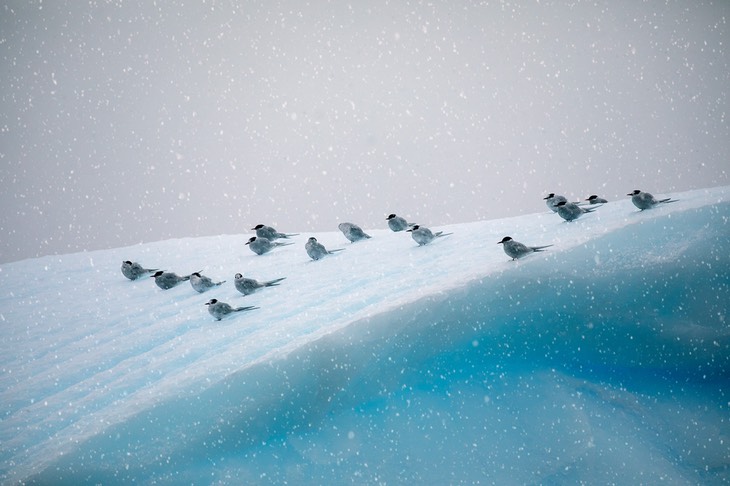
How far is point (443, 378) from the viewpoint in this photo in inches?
174

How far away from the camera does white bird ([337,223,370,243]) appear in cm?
845

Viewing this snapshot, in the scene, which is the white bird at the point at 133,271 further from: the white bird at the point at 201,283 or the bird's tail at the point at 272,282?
the bird's tail at the point at 272,282

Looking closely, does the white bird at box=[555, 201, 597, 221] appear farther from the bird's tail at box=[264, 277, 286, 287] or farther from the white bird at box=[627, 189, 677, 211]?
the bird's tail at box=[264, 277, 286, 287]

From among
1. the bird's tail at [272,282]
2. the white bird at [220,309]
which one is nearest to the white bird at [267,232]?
the bird's tail at [272,282]

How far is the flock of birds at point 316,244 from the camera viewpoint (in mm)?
6055

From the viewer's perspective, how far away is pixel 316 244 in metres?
7.64

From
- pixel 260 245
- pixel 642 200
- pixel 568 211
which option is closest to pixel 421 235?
pixel 568 211

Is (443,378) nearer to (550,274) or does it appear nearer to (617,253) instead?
(550,274)

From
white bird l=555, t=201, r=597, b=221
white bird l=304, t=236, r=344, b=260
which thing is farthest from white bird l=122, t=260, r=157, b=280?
white bird l=555, t=201, r=597, b=221

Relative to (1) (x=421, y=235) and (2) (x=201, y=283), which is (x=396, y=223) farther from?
(2) (x=201, y=283)

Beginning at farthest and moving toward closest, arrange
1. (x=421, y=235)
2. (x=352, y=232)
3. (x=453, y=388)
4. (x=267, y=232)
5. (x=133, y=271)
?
(x=133, y=271)
(x=267, y=232)
(x=352, y=232)
(x=421, y=235)
(x=453, y=388)

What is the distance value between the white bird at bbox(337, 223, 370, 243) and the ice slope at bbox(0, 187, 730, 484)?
3031 millimetres

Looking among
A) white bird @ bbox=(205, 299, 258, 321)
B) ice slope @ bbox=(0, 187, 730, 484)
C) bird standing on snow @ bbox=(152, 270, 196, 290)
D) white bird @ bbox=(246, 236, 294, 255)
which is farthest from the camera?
white bird @ bbox=(246, 236, 294, 255)

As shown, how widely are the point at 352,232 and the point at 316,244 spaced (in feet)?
3.27
